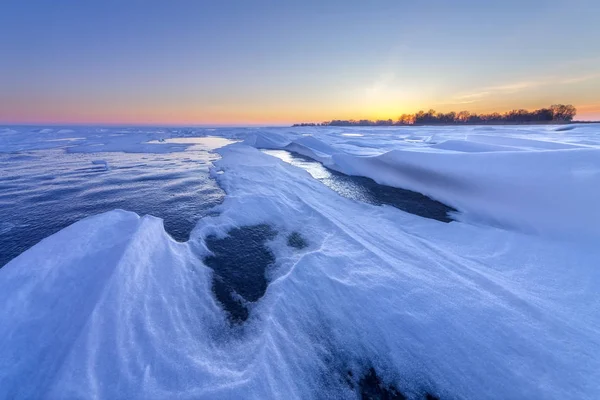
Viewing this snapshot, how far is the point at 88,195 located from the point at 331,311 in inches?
317

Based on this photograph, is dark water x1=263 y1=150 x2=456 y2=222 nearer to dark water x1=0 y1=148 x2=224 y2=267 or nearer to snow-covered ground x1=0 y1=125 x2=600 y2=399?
snow-covered ground x1=0 y1=125 x2=600 y2=399

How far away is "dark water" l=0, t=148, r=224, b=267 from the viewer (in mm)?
4938

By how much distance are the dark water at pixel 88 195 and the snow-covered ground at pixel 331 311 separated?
1.85 metres

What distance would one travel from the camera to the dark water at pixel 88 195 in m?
4.94

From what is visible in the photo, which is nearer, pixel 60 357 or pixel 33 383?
pixel 33 383

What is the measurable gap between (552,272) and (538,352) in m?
1.79

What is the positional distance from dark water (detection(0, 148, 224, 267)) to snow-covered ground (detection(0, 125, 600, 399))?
6.07 ft

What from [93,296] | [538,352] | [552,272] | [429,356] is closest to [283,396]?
[429,356]

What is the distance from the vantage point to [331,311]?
2723 mm

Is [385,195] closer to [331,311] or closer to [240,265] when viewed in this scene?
[240,265]

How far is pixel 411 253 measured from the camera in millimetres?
3809

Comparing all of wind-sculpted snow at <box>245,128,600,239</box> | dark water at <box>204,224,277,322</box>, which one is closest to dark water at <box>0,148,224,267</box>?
dark water at <box>204,224,277,322</box>

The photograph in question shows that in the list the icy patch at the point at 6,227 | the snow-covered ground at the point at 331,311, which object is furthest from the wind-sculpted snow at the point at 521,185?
the icy patch at the point at 6,227

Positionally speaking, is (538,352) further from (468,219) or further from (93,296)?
(93,296)
